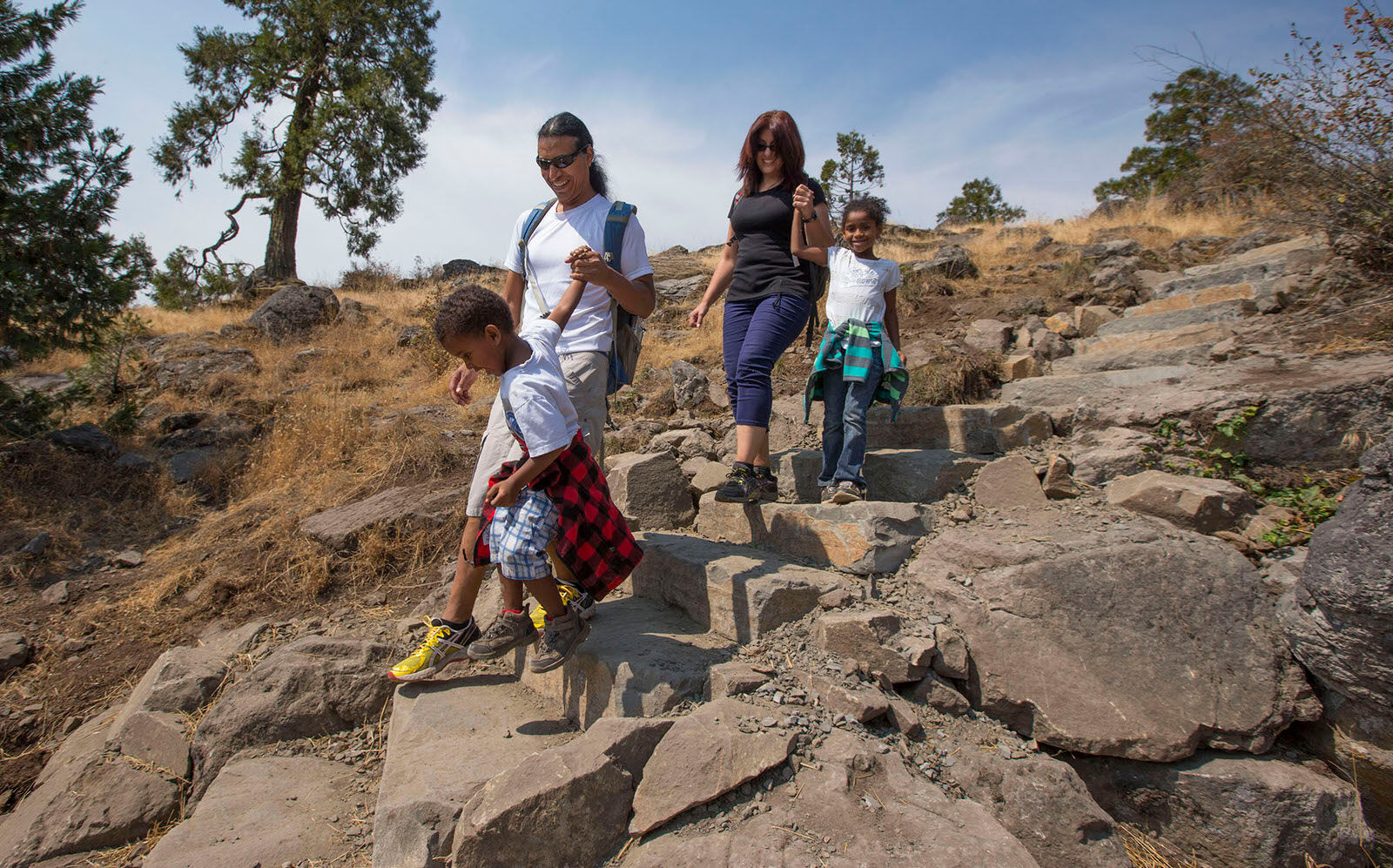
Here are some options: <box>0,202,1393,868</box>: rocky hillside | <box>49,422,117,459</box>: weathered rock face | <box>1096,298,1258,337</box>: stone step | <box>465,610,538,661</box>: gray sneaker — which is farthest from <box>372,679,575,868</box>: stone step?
<box>49,422,117,459</box>: weathered rock face

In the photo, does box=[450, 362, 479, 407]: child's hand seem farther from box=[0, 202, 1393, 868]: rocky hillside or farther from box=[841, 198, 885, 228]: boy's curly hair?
box=[841, 198, 885, 228]: boy's curly hair

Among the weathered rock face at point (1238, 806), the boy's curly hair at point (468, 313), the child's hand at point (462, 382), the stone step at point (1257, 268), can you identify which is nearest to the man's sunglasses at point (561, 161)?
the boy's curly hair at point (468, 313)

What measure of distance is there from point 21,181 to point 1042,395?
29.2ft

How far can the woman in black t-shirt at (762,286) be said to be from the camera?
328 cm

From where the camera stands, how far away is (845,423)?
11.1 feet

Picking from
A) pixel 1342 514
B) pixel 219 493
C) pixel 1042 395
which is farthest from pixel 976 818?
pixel 219 493

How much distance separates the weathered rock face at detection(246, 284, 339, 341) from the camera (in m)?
10.5

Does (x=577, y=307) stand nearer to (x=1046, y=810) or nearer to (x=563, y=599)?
(x=563, y=599)

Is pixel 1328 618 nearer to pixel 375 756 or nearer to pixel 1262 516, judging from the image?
pixel 1262 516

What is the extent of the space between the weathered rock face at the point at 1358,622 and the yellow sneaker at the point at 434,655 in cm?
317

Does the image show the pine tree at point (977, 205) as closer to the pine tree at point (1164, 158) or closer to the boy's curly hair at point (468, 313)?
the pine tree at point (1164, 158)

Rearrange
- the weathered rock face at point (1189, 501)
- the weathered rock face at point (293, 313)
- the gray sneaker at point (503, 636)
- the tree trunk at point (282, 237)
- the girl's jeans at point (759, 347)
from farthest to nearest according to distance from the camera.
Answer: the tree trunk at point (282, 237) → the weathered rock face at point (293, 313) → the girl's jeans at point (759, 347) → the weathered rock face at point (1189, 501) → the gray sneaker at point (503, 636)

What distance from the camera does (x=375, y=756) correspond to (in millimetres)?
3104

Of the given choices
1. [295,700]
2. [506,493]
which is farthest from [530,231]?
[295,700]
